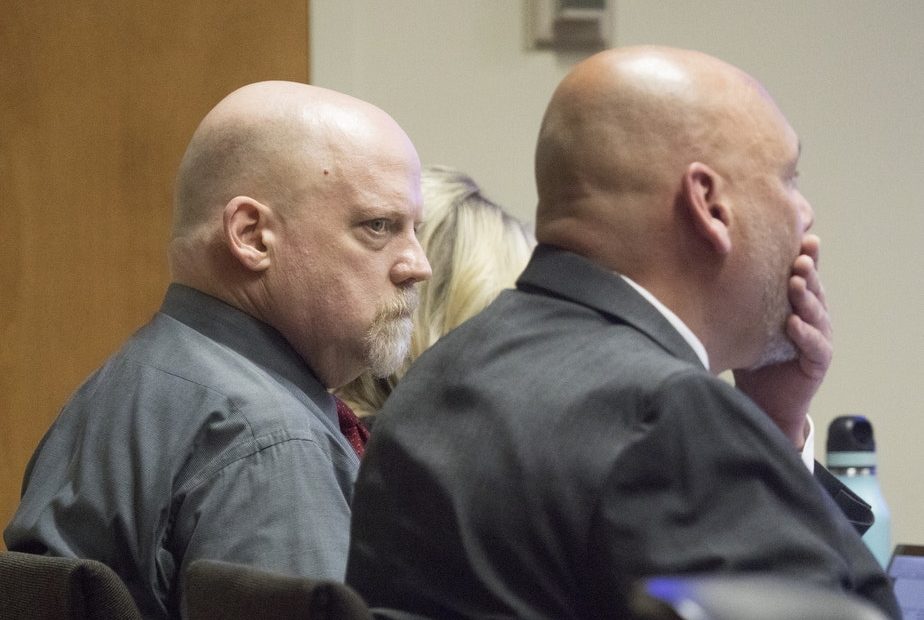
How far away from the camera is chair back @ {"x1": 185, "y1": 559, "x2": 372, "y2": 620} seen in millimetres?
961

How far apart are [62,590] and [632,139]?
652 mm

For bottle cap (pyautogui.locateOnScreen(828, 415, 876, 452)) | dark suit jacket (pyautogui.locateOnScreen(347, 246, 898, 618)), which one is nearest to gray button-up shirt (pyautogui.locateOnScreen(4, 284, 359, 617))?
dark suit jacket (pyautogui.locateOnScreen(347, 246, 898, 618))

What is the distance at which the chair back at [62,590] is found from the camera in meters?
1.20

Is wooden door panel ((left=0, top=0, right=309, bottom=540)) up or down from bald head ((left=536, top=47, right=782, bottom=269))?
down

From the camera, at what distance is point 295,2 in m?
3.24

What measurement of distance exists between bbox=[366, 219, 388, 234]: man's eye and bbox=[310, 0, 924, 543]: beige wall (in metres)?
1.43

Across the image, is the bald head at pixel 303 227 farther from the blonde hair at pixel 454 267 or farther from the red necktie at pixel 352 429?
the blonde hair at pixel 454 267

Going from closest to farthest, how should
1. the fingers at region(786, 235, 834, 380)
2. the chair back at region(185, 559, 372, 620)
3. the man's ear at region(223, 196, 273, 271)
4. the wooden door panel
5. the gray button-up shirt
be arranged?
the chair back at region(185, 559, 372, 620) < the fingers at region(786, 235, 834, 380) < the gray button-up shirt < the man's ear at region(223, 196, 273, 271) < the wooden door panel

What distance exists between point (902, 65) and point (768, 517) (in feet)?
8.75

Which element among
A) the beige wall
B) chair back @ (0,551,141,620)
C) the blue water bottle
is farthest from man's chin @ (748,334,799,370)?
the beige wall

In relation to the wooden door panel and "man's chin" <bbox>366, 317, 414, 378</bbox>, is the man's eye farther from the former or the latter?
the wooden door panel

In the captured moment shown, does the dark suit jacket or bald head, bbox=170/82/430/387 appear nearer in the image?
the dark suit jacket

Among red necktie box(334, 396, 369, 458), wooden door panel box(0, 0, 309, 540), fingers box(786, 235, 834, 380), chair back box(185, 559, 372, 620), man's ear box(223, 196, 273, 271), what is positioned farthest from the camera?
wooden door panel box(0, 0, 309, 540)

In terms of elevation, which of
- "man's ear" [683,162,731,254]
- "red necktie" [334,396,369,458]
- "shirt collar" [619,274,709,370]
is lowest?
"red necktie" [334,396,369,458]
